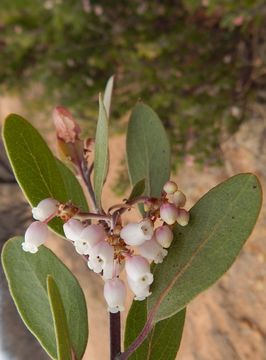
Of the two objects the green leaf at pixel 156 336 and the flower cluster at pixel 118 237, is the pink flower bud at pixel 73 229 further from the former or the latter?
the green leaf at pixel 156 336

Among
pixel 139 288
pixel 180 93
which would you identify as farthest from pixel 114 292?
pixel 180 93

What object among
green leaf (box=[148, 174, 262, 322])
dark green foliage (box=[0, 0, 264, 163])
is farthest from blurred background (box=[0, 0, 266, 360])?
green leaf (box=[148, 174, 262, 322])

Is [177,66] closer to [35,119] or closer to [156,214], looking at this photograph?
[35,119]

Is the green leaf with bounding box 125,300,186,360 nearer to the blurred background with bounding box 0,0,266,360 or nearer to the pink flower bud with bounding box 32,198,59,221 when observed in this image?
the pink flower bud with bounding box 32,198,59,221

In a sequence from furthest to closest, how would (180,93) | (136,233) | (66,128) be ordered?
(180,93) < (66,128) < (136,233)

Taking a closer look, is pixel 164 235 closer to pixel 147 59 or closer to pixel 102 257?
pixel 102 257

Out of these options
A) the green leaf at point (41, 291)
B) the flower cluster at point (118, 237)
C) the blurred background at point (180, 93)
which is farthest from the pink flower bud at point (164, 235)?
the blurred background at point (180, 93)
